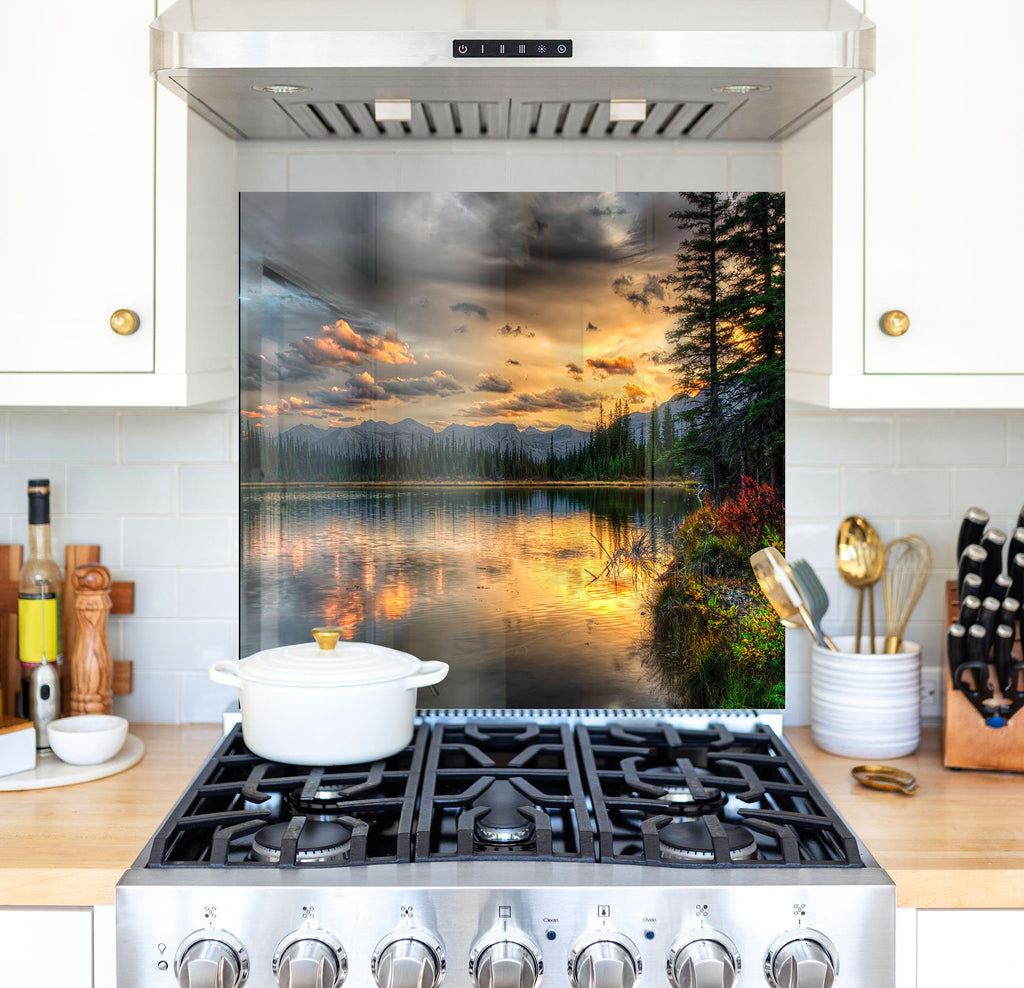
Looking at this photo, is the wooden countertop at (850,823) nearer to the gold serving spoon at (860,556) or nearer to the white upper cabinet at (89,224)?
the gold serving spoon at (860,556)

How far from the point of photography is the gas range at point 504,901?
53.7 inches

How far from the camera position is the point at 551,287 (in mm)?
2064

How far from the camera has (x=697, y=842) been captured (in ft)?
4.90

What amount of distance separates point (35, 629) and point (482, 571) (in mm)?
807

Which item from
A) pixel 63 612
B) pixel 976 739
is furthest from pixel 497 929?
pixel 63 612

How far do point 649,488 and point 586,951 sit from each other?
953 millimetres

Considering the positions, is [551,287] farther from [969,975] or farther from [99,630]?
[969,975]

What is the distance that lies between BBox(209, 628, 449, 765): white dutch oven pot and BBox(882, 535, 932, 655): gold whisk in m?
0.89

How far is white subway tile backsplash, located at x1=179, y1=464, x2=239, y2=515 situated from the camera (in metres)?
2.09

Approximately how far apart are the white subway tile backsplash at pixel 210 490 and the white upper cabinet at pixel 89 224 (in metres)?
0.43

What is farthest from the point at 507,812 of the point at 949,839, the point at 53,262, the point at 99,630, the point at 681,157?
the point at 681,157

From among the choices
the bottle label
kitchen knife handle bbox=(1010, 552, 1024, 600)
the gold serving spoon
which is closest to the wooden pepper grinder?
the bottle label

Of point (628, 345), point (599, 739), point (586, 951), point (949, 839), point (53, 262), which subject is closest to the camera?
point (586, 951)

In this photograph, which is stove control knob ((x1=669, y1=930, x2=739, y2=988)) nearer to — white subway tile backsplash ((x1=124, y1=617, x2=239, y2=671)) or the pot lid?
the pot lid
